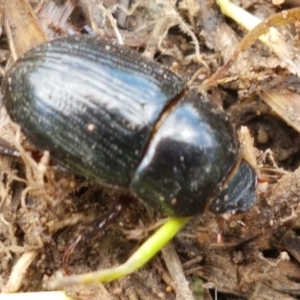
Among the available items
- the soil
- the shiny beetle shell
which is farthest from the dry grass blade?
the shiny beetle shell

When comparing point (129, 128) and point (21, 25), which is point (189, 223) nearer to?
point (129, 128)

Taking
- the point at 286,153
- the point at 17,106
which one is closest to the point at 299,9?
the point at 286,153

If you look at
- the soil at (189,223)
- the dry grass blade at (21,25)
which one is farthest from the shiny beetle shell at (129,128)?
the dry grass blade at (21,25)

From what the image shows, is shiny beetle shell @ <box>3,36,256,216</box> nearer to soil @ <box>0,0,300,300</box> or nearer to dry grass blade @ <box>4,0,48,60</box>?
soil @ <box>0,0,300,300</box>

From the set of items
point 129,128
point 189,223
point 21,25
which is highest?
point 129,128

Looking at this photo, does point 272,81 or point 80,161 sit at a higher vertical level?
point 272,81

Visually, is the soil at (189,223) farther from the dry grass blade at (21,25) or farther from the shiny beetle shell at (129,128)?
the shiny beetle shell at (129,128)

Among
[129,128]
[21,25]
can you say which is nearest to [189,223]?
[129,128]

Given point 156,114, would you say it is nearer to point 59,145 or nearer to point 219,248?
point 59,145
